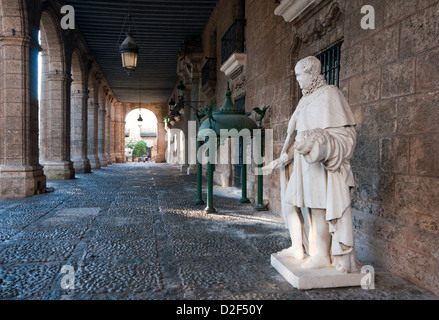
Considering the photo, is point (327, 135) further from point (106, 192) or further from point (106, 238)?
point (106, 192)

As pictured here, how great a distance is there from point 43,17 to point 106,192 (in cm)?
553

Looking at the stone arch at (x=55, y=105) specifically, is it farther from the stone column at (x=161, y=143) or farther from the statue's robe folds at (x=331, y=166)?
the stone column at (x=161, y=143)

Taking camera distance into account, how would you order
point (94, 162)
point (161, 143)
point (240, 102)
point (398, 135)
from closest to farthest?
point (398, 135) → point (240, 102) → point (94, 162) → point (161, 143)

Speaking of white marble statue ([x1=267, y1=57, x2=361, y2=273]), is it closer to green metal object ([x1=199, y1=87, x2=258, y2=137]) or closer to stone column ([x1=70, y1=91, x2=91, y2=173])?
green metal object ([x1=199, y1=87, x2=258, y2=137])

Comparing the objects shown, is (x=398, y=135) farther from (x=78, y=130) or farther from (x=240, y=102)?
(x=78, y=130)

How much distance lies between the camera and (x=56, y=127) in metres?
11.7

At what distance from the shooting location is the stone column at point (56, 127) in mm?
11555

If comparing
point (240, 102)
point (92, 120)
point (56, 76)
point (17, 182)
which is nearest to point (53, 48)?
point (56, 76)

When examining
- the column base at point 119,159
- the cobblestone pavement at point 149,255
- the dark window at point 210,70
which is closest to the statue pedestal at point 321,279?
the cobblestone pavement at point 149,255

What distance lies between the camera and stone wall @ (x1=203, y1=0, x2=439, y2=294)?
2.68m

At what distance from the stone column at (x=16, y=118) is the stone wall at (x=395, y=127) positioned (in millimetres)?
6139

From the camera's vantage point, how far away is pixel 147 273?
Answer: 302cm

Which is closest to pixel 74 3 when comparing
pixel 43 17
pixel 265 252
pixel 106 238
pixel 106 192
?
pixel 43 17

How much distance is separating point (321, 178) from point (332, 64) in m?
2.34
